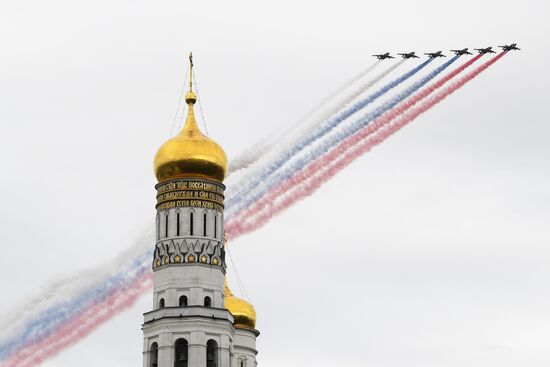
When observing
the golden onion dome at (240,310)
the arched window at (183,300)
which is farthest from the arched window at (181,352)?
the golden onion dome at (240,310)

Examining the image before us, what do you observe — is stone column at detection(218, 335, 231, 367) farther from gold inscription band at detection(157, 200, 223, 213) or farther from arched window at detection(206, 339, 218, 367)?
gold inscription band at detection(157, 200, 223, 213)

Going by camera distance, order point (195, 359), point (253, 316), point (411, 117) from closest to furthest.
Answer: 1. point (195, 359)
2. point (411, 117)
3. point (253, 316)

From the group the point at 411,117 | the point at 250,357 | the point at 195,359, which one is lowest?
the point at 195,359

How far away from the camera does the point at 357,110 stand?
96188 mm

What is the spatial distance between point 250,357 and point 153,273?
1432cm

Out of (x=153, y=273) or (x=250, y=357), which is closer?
(x=153, y=273)

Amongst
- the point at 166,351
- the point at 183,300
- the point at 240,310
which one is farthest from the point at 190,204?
the point at 240,310

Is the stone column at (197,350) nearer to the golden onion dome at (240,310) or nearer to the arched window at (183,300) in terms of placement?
the arched window at (183,300)

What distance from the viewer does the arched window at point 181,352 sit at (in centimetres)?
8925

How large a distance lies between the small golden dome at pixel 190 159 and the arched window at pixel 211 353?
338 inches

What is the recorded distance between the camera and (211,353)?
89688 mm

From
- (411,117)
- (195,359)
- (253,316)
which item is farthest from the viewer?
(253,316)

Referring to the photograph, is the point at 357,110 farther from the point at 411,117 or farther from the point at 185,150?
the point at 185,150

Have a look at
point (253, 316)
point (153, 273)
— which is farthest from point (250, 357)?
point (153, 273)
